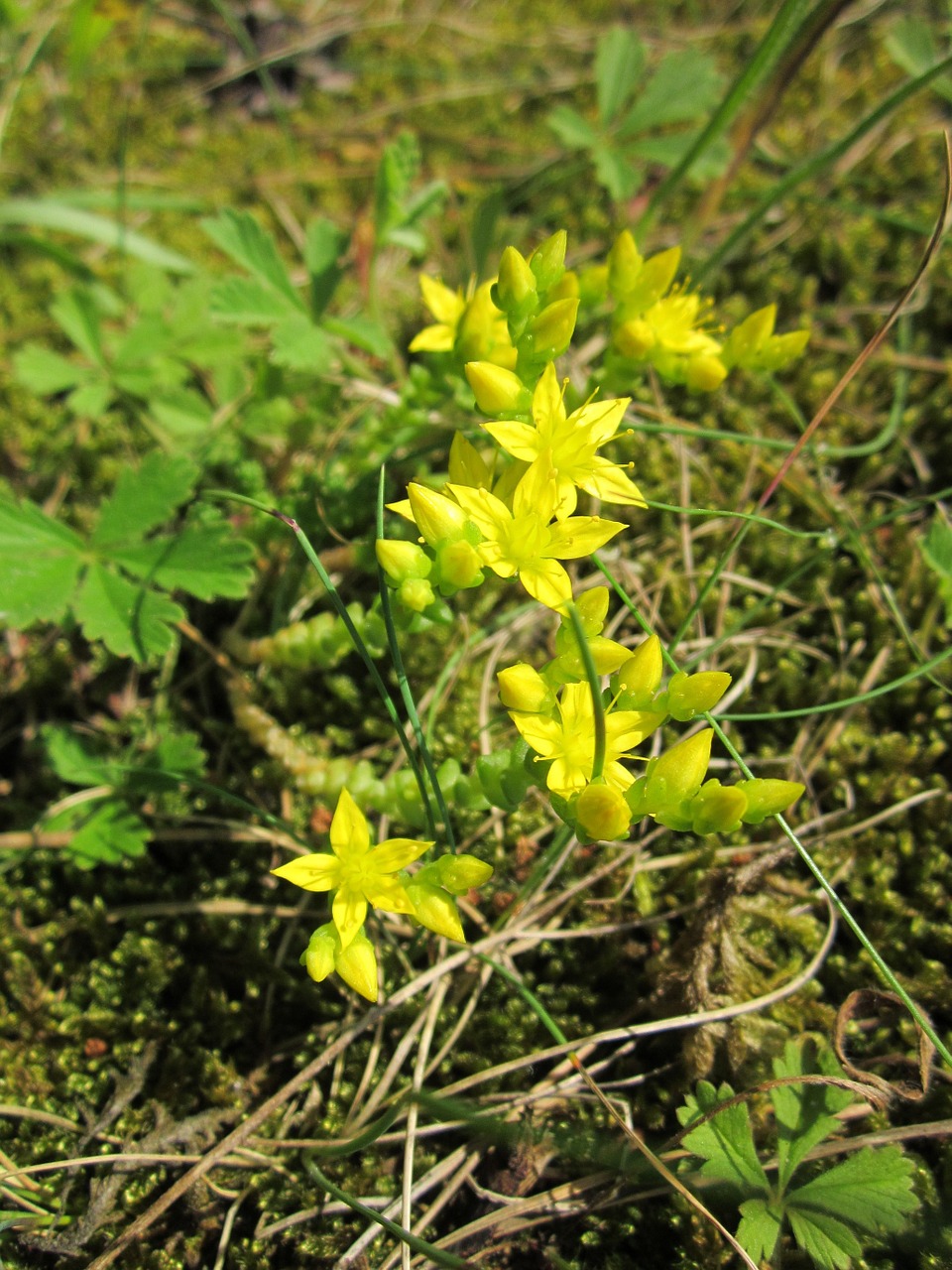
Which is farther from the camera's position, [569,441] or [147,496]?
[147,496]

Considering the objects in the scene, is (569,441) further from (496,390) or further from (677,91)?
(677,91)

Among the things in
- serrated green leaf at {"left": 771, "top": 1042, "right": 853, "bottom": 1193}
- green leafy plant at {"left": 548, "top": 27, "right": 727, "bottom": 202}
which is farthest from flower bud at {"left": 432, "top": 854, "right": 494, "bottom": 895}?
green leafy plant at {"left": 548, "top": 27, "right": 727, "bottom": 202}

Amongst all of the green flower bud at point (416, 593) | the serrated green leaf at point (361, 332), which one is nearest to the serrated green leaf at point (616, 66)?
the serrated green leaf at point (361, 332)

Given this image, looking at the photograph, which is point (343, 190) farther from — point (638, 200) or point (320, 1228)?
point (320, 1228)

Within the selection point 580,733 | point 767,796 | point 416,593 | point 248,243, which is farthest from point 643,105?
point 767,796

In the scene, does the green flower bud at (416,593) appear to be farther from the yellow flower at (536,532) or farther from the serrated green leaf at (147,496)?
the serrated green leaf at (147,496)

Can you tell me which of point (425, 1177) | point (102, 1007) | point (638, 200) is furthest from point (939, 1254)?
point (638, 200)
